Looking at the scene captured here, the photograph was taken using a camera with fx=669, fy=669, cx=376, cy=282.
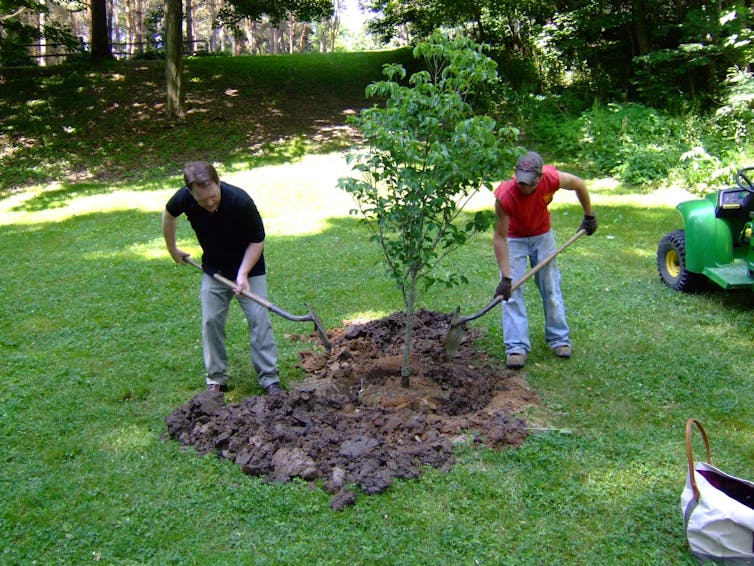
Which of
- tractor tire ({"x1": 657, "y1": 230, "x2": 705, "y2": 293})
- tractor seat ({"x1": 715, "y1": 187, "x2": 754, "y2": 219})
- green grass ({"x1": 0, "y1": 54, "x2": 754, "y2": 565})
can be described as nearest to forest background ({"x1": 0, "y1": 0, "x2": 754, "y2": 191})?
green grass ({"x1": 0, "y1": 54, "x2": 754, "y2": 565})

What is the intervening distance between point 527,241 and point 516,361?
0.93 metres

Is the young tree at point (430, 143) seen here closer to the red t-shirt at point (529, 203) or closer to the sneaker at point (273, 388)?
the red t-shirt at point (529, 203)

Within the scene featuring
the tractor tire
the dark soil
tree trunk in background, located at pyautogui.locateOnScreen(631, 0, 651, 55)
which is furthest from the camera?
tree trunk in background, located at pyautogui.locateOnScreen(631, 0, 651, 55)

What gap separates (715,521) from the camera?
9.39 ft

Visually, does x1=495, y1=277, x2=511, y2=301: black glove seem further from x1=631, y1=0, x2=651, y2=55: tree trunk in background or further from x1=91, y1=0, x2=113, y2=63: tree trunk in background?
x1=91, y1=0, x2=113, y2=63: tree trunk in background

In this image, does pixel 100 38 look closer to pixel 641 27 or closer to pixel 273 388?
pixel 641 27

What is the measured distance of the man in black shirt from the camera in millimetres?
4301

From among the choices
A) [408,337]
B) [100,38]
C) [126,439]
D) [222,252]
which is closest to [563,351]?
[408,337]

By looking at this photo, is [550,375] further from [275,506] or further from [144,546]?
[144,546]

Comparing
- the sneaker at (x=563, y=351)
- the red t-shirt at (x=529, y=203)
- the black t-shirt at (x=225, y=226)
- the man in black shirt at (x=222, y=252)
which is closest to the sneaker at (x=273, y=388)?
the man in black shirt at (x=222, y=252)

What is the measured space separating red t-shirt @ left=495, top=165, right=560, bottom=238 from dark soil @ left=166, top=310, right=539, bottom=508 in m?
1.10

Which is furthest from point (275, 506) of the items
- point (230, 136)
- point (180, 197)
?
point (230, 136)

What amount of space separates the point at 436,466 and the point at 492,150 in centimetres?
189

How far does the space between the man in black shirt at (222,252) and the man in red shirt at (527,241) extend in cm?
172
